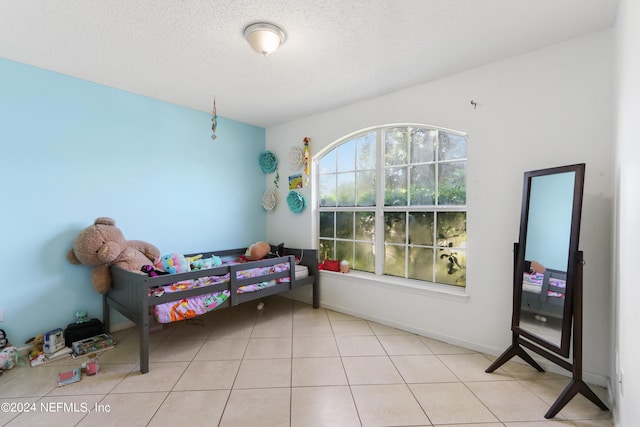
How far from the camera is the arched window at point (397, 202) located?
257 centimetres

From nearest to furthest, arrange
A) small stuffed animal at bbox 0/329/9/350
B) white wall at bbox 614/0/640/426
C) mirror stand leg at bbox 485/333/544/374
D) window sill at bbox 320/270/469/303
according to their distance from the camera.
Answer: white wall at bbox 614/0/640/426 → mirror stand leg at bbox 485/333/544/374 → small stuffed animal at bbox 0/329/9/350 → window sill at bbox 320/270/469/303

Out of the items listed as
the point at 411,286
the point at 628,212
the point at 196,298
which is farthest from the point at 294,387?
the point at 628,212

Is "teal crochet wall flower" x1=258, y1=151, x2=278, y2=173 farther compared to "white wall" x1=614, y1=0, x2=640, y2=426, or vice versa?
"teal crochet wall flower" x1=258, y1=151, x2=278, y2=173

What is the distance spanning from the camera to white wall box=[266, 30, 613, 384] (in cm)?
181

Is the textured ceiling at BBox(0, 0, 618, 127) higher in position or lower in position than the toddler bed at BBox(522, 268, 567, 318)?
higher

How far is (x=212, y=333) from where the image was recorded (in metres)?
2.70

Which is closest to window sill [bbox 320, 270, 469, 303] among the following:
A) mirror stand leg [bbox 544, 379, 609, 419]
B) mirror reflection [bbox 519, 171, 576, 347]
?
mirror reflection [bbox 519, 171, 576, 347]

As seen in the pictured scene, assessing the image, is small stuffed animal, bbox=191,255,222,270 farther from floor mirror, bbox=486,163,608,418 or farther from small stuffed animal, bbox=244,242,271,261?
floor mirror, bbox=486,163,608,418

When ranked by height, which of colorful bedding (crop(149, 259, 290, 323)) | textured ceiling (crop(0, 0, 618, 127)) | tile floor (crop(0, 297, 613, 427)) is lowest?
tile floor (crop(0, 297, 613, 427))

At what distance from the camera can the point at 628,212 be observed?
4.14ft

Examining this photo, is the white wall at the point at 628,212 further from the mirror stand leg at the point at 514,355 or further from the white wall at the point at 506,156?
the mirror stand leg at the point at 514,355

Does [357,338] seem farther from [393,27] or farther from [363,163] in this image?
[393,27]

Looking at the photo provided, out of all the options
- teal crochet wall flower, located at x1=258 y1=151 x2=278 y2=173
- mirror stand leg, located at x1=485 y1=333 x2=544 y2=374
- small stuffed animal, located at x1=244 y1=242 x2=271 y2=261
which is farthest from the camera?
teal crochet wall flower, located at x1=258 y1=151 x2=278 y2=173

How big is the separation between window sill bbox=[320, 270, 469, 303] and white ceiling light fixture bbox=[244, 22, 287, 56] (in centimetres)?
228
